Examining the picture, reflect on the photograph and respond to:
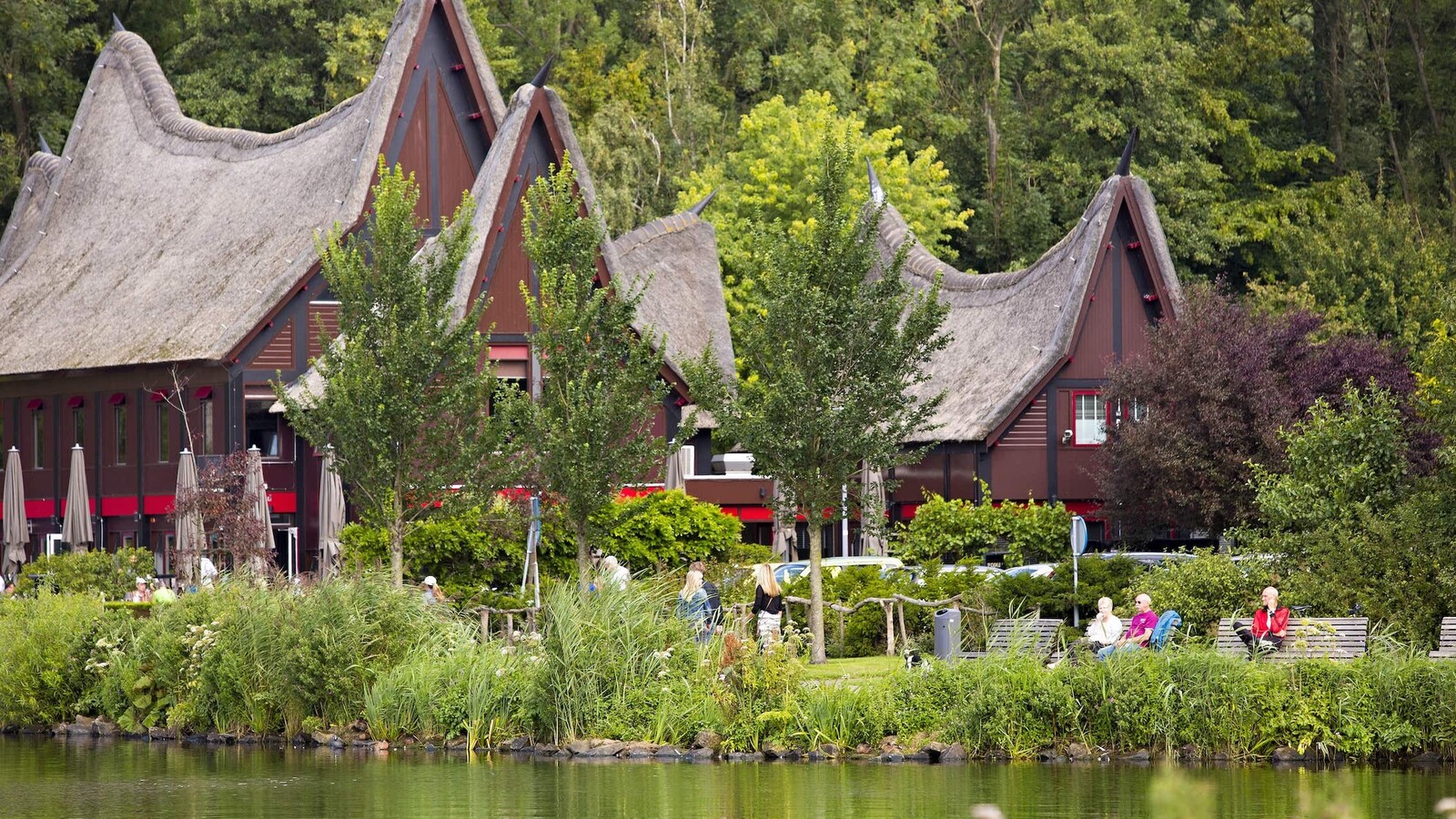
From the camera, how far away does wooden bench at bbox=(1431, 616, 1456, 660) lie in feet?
77.0

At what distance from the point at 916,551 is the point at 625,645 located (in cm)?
1821

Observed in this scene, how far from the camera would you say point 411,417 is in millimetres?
31484

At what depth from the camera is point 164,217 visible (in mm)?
51562

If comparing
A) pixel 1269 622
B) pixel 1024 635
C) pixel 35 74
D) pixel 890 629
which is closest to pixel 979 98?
pixel 35 74

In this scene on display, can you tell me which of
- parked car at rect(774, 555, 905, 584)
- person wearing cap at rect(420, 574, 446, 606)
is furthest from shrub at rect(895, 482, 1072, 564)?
person wearing cap at rect(420, 574, 446, 606)

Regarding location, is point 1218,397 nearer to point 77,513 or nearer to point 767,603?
point 767,603

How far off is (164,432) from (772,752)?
89.7 feet

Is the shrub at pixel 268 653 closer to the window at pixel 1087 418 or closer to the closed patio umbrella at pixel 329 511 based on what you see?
the closed patio umbrella at pixel 329 511

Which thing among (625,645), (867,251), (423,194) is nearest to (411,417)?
(867,251)

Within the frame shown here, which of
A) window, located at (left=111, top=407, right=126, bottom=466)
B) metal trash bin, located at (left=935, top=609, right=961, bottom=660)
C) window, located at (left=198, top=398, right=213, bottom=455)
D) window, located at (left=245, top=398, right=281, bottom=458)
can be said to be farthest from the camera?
window, located at (left=111, top=407, right=126, bottom=466)

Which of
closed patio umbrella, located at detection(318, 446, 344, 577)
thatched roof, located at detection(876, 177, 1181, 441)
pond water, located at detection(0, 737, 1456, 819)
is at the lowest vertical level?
pond water, located at detection(0, 737, 1456, 819)

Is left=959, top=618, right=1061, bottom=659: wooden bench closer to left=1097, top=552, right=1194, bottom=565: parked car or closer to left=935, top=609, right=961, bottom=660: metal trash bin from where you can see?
left=935, top=609, right=961, bottom=660: metal trash bin

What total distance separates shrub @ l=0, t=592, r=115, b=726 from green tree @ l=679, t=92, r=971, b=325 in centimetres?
3339

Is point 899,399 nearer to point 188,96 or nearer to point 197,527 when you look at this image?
point 197,527
